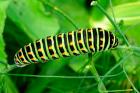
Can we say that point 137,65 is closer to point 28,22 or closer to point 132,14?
point 132,14

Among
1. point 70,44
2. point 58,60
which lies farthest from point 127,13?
point 70,44

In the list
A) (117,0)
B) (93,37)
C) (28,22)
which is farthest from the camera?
(117,0)

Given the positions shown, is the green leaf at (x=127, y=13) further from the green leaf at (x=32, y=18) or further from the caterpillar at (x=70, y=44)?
the caterpillar at (x=70, y=44)

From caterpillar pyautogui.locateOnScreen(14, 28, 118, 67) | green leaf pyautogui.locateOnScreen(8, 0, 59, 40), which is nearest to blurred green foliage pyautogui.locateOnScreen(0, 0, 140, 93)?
green leaf pyautogui.locateOnScreen(8, 0, 59, 40)

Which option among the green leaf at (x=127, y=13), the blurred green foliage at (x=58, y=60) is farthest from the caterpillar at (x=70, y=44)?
the green leaf at (x=127, y=13)

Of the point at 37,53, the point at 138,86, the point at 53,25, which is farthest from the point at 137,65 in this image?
the point at 37,53

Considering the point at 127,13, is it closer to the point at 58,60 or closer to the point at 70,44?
the point at 58,60
